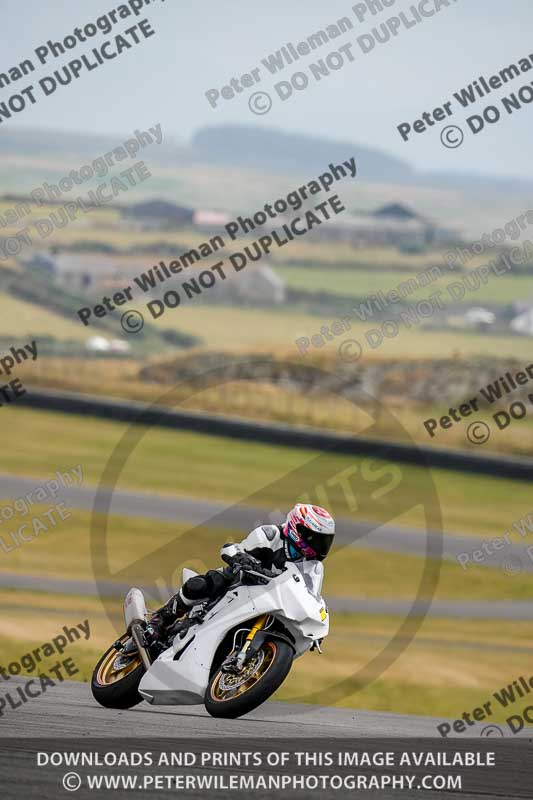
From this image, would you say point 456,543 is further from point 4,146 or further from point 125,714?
point 4,146

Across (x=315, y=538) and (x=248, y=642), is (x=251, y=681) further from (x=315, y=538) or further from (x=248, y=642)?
(x=315, y=538)

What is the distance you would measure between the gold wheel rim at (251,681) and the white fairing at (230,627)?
0.60 feet

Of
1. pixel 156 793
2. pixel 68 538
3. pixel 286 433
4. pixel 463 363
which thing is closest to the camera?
Result: pixel 156 793

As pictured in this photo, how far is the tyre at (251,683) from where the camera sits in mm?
7812

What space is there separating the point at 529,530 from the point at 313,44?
12.2 m

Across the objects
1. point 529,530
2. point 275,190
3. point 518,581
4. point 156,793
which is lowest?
point 275,190

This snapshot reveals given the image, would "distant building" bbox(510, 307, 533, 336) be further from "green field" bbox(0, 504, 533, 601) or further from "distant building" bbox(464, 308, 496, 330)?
"green field" bbox(0, 504, 533, 601)

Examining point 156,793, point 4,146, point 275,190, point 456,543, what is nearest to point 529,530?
point 456,543

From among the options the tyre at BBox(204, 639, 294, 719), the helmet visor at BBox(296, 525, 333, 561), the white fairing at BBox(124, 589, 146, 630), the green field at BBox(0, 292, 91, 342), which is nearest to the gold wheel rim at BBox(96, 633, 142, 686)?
the white fairing at BBox(124, 589, 146, 630)

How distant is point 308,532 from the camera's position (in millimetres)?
8594

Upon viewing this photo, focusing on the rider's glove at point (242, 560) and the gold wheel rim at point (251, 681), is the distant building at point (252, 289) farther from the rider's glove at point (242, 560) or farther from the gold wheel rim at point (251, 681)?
the gold wheel rim at point (251, 681)

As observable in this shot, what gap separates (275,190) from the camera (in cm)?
16438

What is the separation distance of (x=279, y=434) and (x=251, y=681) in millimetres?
25773

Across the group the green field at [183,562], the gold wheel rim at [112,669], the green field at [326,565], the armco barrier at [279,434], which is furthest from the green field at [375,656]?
the armco barrier at [279,434]
